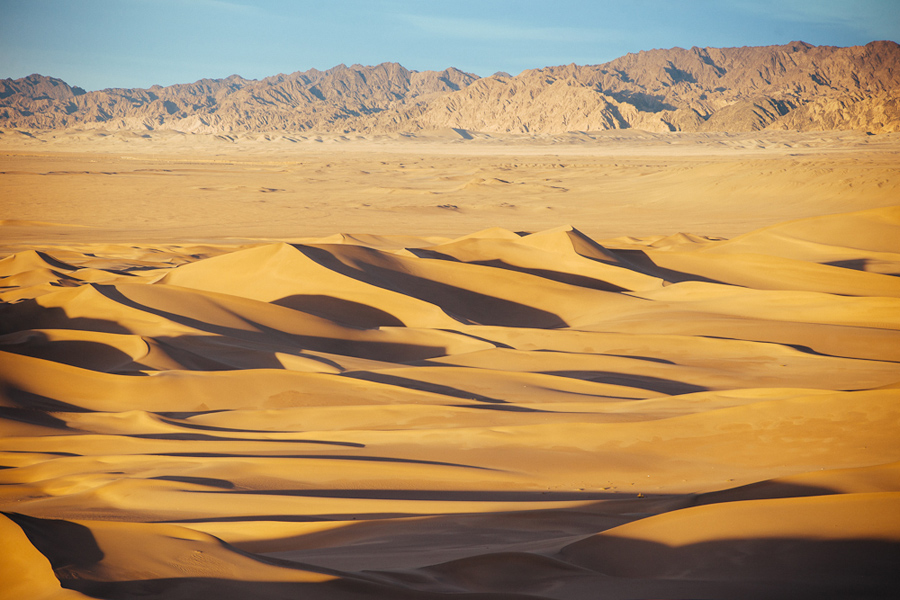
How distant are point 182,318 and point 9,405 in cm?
235

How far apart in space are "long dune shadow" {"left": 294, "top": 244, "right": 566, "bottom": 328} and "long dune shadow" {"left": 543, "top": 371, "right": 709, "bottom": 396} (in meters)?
2.71

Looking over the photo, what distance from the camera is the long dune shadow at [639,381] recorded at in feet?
18.0

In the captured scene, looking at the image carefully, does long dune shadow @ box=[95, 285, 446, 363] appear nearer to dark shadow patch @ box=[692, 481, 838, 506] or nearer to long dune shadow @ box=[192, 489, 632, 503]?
long dune shadow @ box=[192, 489, 632, 503]

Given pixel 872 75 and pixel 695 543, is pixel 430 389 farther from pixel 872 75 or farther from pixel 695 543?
pixel 872 75

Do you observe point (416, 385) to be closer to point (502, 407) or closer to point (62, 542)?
point (502, 407)

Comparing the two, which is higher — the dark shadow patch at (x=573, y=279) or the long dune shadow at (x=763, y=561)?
the dark shadow patch at (x=573, y=279)

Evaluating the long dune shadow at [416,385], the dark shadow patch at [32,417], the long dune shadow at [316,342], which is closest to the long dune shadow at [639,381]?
the long dune shadow at [416,385]

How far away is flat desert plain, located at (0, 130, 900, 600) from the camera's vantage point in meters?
2.19

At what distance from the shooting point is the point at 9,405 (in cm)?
486

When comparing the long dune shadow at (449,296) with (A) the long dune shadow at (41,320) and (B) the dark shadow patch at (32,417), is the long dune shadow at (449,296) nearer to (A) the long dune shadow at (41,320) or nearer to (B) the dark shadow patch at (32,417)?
(A) the long dune shadow at (41,320)

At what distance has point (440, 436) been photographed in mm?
4078

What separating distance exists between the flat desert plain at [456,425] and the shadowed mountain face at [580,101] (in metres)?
82.3

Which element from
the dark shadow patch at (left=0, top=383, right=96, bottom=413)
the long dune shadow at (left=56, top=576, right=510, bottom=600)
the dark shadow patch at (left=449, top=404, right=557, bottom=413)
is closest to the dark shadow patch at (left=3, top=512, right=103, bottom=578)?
the long dune shadow at (left=56, top=576, right=510, bottom=600)

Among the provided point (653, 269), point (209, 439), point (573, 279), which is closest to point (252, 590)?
point (209, 439)
